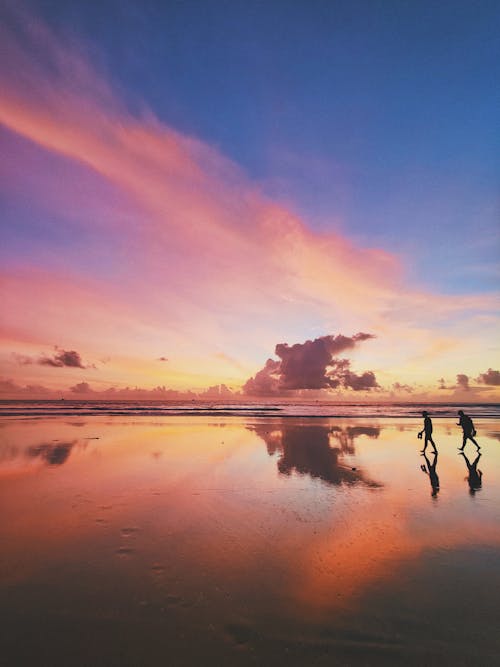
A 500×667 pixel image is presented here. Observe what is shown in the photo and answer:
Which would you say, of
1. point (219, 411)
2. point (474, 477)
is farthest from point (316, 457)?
point (219, 411)

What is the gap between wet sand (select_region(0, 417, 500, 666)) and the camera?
171 inches

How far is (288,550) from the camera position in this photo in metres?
6.94

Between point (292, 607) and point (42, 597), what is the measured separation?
3.61m

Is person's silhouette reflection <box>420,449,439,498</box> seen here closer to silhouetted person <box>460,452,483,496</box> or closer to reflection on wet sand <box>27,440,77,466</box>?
silhouetted person <box>460,452,483,496</box>

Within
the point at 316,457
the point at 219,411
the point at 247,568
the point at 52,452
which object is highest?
the point at 219,411

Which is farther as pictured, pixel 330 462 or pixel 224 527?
pixel 330 462

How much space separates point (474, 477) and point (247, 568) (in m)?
11.3

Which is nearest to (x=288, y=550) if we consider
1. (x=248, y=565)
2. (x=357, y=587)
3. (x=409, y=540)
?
(x=248, y=565)

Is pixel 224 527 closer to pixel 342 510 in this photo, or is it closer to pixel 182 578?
pixel 182 578

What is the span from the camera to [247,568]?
618 centimetres

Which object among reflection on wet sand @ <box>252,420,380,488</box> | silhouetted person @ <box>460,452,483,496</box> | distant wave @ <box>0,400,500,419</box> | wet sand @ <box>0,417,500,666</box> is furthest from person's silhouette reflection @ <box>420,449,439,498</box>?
distant wave @ <box>0,400,500,419</box>

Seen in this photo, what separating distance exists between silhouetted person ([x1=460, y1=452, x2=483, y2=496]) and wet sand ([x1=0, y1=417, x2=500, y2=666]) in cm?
14

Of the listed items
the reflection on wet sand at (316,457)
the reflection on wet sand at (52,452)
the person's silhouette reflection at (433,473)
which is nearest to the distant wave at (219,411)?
the reflection on wet sand at (316,457)

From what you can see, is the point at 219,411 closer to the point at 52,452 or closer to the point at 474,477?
the point at 52,452
